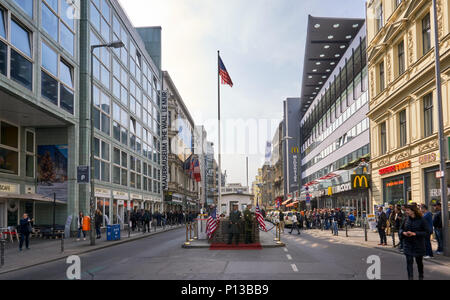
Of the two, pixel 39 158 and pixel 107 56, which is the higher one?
pixel 107 56

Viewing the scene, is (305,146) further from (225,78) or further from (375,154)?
(225,78)

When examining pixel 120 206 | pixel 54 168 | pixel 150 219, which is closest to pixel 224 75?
pixel 54 168

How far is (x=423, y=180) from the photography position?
23.6m

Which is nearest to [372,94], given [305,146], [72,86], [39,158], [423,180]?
[423,180]

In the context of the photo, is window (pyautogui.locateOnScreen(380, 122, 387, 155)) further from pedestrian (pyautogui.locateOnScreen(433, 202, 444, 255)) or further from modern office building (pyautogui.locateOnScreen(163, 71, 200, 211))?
modern office building (pyautogui.locateOnScreen(163, 71, 200, 211))

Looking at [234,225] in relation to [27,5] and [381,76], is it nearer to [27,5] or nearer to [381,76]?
[27,5]

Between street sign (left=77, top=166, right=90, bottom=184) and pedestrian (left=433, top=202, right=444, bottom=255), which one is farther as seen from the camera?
street sign (left=77, top=166, right=90, bottom=184)

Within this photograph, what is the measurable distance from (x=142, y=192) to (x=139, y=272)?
38.8 meters

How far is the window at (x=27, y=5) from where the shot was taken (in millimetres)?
22656

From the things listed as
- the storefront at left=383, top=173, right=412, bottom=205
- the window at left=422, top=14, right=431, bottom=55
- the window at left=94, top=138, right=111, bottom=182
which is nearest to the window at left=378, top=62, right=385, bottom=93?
the storefront at left=383, top=173, right=412, bottom=205

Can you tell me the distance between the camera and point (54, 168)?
29266 millimetres

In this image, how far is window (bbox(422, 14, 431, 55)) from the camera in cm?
2275

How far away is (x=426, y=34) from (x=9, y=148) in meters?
23.4

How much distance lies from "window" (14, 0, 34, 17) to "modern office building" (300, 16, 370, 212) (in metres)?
23.4
